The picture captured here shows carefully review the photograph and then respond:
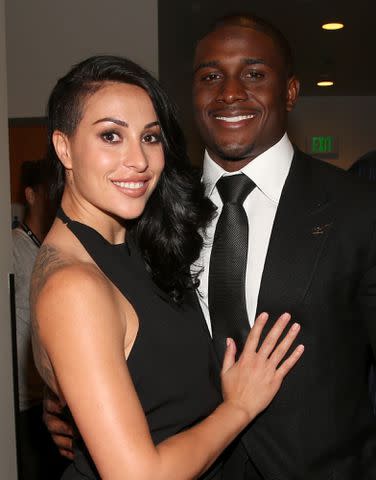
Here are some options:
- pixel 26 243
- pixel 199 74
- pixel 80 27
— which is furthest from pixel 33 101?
pixel 199 74

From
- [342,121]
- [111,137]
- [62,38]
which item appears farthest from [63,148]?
[342,121]

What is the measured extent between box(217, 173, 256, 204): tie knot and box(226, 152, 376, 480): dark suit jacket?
0.44ft

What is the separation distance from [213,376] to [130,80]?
78 centimetres

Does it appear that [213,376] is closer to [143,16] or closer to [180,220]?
[180,220]

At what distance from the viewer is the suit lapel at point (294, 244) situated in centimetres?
180

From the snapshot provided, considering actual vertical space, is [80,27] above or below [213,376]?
above

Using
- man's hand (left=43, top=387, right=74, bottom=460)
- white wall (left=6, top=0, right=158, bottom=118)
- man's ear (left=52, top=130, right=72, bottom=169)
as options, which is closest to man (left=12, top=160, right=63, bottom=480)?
white wall (left=6, top=0, right=158, bottom=118)

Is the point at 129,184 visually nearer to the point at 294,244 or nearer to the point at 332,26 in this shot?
the point at 294,244

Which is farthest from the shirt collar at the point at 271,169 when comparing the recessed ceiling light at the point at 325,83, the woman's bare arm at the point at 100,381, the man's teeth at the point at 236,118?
the recessed ceiling light at the point at 325,83

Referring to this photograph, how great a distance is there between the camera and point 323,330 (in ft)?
5.89

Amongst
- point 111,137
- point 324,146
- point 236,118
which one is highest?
point 324,146

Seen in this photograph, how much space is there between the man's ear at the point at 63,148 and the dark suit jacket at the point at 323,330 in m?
0.57

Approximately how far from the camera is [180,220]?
2.00 metres

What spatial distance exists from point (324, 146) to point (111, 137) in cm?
807
